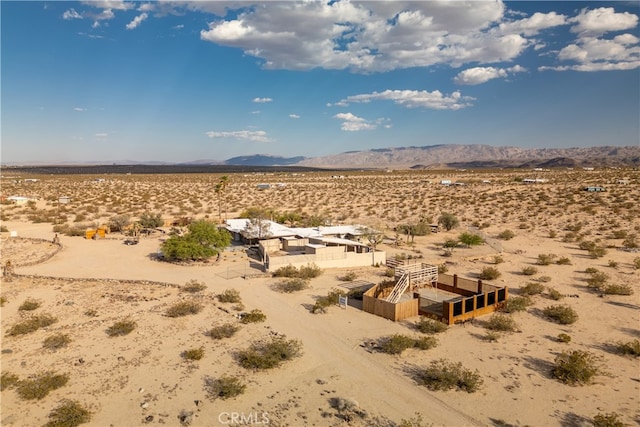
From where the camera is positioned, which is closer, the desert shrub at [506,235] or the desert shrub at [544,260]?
the desert shrub at [544,260]

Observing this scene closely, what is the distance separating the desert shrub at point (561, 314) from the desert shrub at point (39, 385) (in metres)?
18.8

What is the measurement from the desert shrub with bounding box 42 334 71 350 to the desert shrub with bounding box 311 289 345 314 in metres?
9.76

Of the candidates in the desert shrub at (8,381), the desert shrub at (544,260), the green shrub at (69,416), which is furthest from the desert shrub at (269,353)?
the desert shrub at (544,260)

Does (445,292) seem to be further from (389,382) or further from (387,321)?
(389,382)

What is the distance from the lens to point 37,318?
17.8 m

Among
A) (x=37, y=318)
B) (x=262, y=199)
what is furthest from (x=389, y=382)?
(x=262, y=199)

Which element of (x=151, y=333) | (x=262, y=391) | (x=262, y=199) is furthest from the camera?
(x=262, y=199)

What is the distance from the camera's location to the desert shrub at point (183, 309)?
18891 mm

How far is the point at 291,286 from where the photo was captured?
22625 millimetres

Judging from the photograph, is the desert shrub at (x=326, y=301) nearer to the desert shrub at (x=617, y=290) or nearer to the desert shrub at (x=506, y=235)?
the desert shrub at (x=617, y=290)

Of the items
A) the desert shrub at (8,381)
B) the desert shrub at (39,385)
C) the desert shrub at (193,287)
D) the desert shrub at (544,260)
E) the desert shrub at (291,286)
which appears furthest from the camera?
the desert shrub at (544,260)

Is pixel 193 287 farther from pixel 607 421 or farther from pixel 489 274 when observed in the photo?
pixel 607 421

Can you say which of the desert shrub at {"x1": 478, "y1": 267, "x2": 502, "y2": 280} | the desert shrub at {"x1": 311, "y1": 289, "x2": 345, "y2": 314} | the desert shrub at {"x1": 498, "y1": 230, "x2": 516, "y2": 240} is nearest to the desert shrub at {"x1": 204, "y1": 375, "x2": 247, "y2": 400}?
the desert shrub at {"x1": 311, "y1": 289, "x2": 345, "y2": 314}

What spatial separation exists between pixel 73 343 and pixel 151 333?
8.91ft
